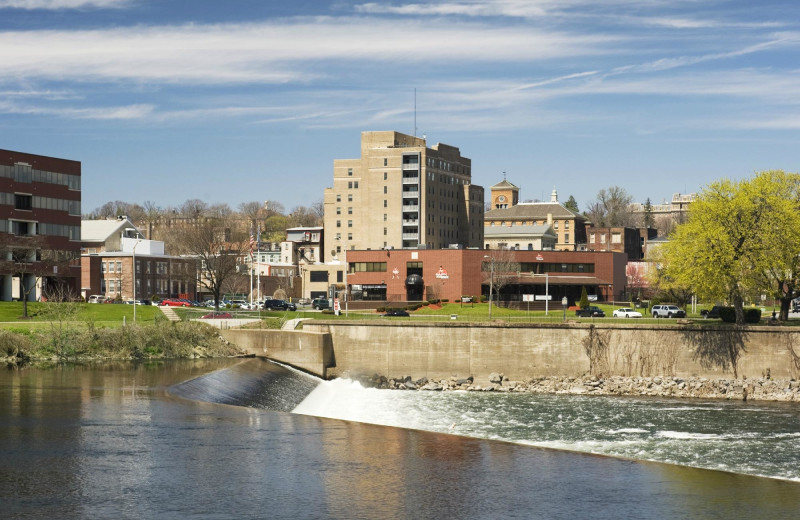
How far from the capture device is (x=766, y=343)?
64.4m

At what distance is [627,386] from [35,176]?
70736mm

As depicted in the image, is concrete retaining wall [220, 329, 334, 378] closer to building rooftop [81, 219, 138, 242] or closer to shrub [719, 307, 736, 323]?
shrub [719, 307, 736, 323]

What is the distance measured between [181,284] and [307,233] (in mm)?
40139

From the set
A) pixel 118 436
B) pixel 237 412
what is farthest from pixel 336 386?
pixel 118 436

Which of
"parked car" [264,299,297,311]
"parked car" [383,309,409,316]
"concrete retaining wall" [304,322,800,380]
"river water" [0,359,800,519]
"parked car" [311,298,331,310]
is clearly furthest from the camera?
"parked car" [311,298,331,310]

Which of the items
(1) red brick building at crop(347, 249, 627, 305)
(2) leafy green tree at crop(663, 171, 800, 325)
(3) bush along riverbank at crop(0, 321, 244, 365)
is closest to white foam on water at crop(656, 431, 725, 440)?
(2) leafy green tree at crop(663, 171, 800, 325)

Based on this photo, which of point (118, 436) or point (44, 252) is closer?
point (118, 436)

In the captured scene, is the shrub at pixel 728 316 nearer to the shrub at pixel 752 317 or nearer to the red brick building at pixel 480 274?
the shrub at pixel 752 317

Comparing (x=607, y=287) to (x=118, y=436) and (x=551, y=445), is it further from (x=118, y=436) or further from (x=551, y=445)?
(x=118, y=436)

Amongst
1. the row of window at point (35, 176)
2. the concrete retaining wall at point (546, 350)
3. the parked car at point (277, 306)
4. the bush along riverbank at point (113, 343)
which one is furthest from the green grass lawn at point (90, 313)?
the concrete retaining wall at point (546, 350)

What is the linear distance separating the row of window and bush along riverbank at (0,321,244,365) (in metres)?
37.5

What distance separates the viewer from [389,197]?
154 m

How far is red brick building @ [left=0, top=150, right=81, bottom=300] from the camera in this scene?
98.4m

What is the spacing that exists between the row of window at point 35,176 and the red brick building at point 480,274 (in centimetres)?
3518
